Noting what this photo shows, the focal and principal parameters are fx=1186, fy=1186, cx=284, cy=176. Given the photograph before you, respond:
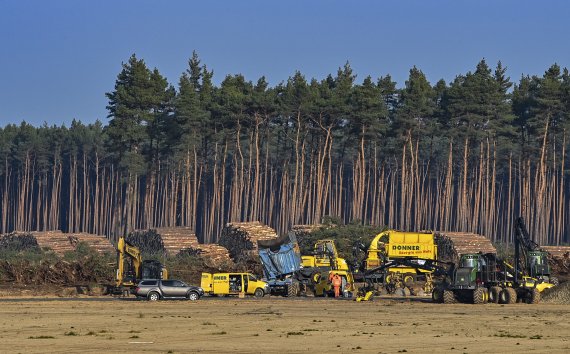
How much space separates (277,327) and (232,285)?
25664mm

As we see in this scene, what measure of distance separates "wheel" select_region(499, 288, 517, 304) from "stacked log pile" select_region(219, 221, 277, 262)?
33662mm

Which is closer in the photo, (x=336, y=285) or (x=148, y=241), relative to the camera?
(x=336, y=285)

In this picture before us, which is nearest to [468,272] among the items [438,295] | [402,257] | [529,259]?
[438,295]

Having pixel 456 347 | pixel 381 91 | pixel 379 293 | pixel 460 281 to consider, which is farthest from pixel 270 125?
pixel 456 347

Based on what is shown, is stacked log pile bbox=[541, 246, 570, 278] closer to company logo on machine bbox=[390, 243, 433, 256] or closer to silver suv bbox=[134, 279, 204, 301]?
company logo on machine bbox=[390, 243, 433, 256]

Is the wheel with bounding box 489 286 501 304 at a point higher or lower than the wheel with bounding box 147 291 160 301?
higher

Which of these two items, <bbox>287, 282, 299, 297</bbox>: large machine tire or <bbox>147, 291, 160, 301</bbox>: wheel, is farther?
<bbox>287, 282, 299, 297</bbox>: large machine tire

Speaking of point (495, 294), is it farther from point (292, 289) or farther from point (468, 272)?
point (292, 289)

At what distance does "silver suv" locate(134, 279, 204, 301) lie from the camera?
2511 inches

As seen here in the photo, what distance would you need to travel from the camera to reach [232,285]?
6912 cm

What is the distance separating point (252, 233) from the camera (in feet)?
323

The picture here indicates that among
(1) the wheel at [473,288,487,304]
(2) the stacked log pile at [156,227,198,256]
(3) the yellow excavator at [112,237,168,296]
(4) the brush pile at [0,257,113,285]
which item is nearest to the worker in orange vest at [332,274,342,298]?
(3) the yellow excavator at [112,237,168,296]

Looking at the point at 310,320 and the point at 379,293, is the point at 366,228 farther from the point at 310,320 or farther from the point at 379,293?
the point at 310,320

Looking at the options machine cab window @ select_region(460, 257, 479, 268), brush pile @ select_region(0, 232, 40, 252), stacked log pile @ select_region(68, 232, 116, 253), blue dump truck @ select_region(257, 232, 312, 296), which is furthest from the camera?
brush pile @ select_region(0, 232, 40, 252)
